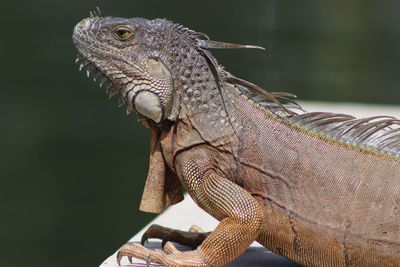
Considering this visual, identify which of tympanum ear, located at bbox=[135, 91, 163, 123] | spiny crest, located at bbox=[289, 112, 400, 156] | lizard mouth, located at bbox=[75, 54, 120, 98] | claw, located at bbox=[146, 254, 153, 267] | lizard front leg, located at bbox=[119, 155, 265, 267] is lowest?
claw, located at bbox=[146, 254, 153, 267]

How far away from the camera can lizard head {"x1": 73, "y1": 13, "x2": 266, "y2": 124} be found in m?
3.75

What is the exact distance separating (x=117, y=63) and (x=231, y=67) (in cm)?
921

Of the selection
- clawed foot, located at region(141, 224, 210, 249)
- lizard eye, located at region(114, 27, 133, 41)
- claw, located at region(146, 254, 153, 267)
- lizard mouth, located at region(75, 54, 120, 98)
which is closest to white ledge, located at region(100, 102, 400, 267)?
clawed foot, located at region(141, 224, 210, 249)

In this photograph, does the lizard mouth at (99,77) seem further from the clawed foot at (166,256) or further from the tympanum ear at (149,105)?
the clawed foot at (166,256)

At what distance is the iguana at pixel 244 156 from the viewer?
3.52 meters

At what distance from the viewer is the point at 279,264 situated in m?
4.07

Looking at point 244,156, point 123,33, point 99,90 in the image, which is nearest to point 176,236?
point 244,156

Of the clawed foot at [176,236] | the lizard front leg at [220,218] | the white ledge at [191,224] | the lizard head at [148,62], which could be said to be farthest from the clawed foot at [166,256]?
the lizard head at [148,62]

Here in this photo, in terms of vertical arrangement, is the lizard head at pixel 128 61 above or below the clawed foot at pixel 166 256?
above

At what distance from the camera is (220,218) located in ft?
12.0

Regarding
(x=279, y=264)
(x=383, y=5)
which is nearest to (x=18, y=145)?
(x=383, y=5)

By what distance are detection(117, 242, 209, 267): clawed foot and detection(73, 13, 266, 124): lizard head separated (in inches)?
23.2

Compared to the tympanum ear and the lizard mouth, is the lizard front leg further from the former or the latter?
the lizard mouth

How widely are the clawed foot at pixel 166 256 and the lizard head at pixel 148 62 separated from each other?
0.59m
